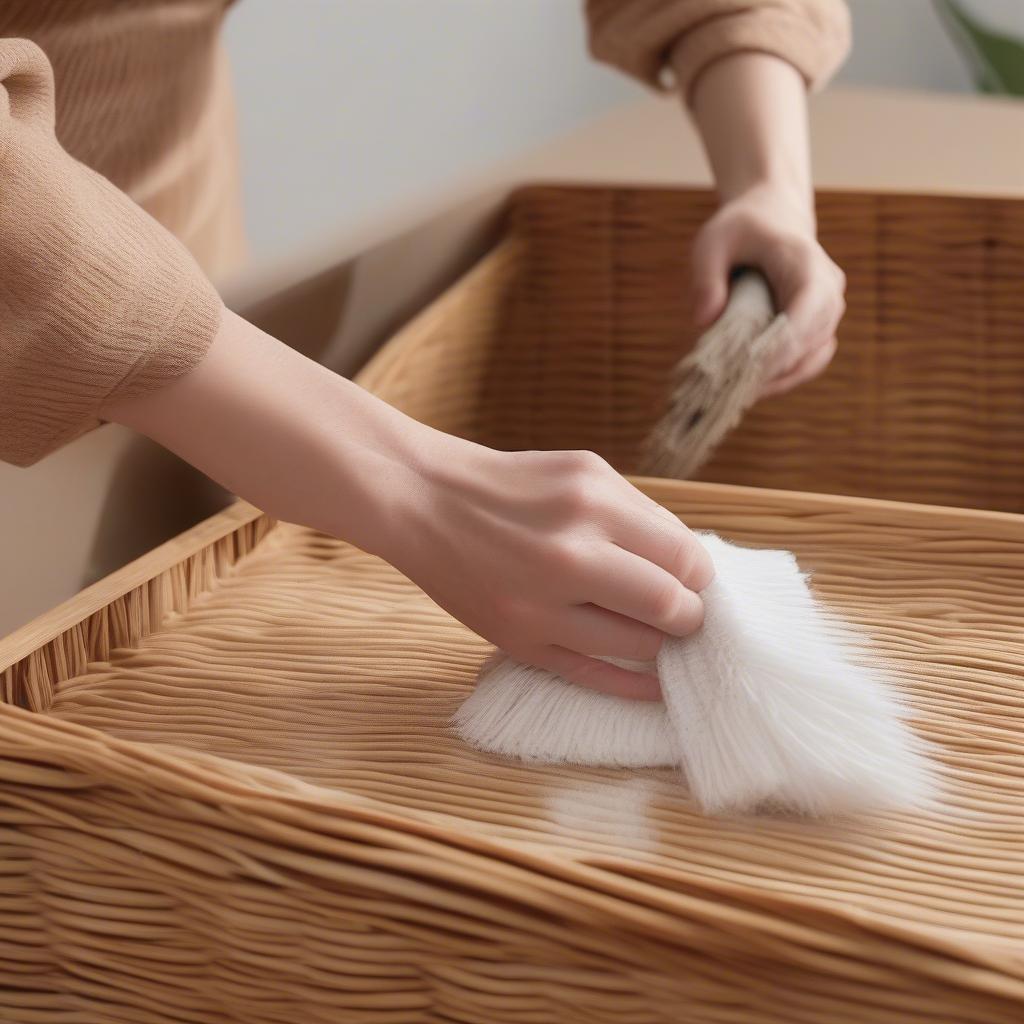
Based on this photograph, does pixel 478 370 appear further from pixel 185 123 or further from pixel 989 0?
pixel 989 0

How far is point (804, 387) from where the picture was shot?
2.85 ft

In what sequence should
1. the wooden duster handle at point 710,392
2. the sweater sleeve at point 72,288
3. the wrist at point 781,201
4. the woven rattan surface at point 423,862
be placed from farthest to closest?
the wrist at point 781,201, the wooden duster handle at point 710,392, the sweater sleeve at point 72,288, the woven rattan surface at point 423,862

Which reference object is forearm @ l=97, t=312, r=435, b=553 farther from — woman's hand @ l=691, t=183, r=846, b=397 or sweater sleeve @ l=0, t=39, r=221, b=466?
woman's hand @ l=691, t=183, r=846, b=397

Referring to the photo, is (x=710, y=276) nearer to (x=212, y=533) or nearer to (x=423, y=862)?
(x=212, y=533)

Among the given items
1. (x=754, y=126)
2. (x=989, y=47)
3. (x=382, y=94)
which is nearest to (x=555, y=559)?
(x=754, y=126)

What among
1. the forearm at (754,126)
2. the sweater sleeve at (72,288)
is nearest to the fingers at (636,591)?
the sweater sleeve at (72,288)

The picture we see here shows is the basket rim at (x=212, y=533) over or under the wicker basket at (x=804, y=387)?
under

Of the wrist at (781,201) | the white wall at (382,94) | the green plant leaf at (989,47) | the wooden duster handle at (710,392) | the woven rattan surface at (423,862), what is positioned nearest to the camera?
the woven rattan surface at (423,862)

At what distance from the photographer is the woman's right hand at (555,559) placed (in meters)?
0.43

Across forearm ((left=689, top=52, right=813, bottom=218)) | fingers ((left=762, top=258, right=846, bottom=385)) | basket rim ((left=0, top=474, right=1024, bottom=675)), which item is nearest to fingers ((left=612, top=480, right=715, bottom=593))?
basket rim ((left=0, top=474, right=1024, bottom=675))

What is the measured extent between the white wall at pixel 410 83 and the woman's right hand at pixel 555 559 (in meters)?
0.88

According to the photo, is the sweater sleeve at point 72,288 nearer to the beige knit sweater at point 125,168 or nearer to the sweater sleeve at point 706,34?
the beige knit sweater at point 125,168

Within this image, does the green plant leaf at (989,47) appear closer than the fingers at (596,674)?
No

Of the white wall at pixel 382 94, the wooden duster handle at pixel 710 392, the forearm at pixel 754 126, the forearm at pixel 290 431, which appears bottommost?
the forearm at pixel 290 431
